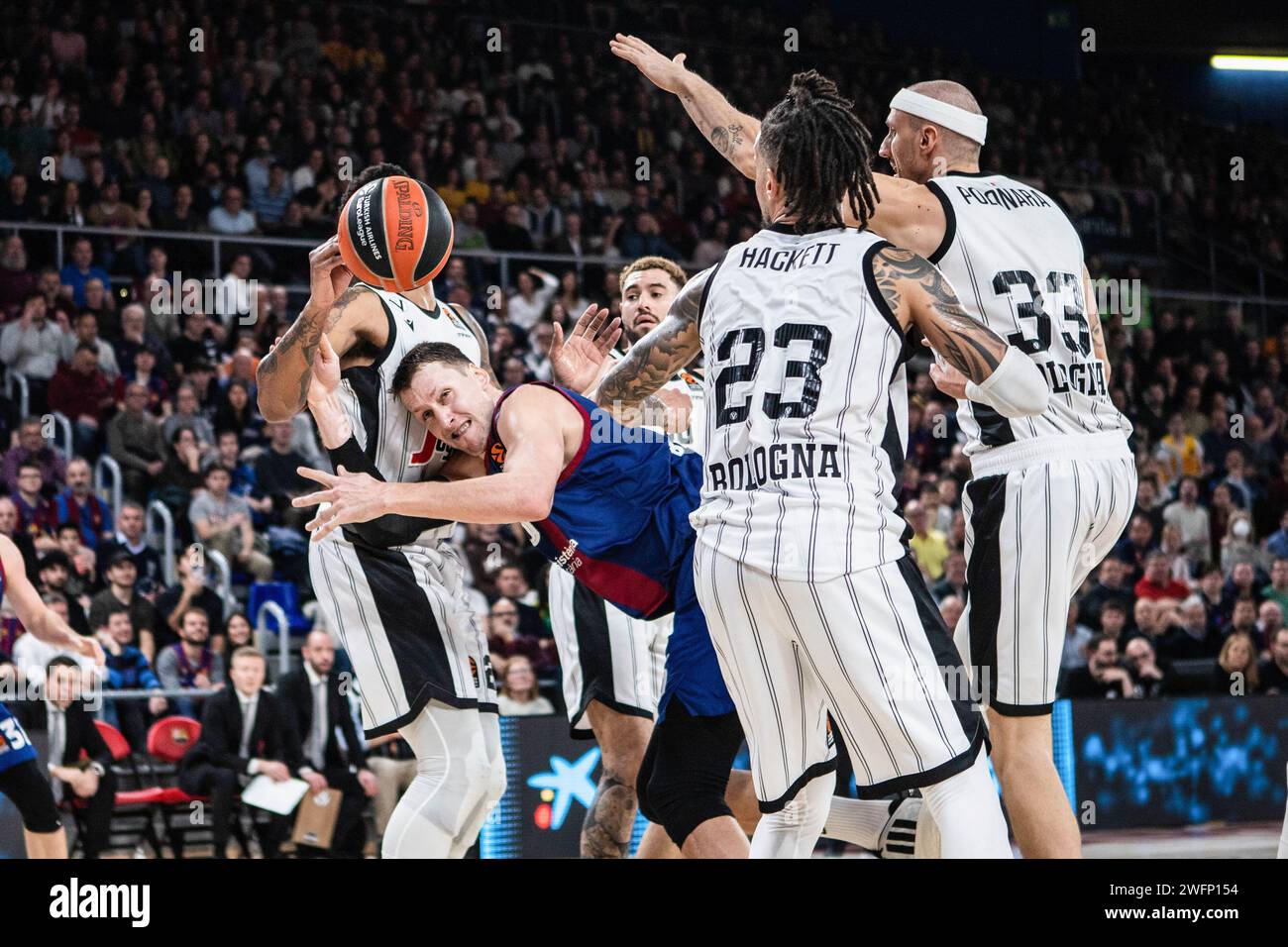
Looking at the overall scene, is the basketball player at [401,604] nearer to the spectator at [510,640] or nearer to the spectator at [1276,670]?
the spectator at [510,640]

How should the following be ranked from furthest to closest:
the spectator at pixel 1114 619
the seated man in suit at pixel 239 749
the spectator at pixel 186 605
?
the spectator at pixel 1114 619
the spectator at pixel 186 605
the seated man in suit at pixel 239 749

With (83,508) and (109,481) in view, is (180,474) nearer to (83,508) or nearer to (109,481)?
→ (109,481)

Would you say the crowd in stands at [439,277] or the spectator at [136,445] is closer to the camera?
the crowd in stands at [439,277]

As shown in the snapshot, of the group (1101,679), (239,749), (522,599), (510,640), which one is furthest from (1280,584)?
(239,749)

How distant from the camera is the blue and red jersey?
181 inches

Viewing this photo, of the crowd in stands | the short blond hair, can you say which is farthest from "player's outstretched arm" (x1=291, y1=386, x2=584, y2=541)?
the crowd in stands

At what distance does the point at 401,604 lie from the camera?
16.8 feet

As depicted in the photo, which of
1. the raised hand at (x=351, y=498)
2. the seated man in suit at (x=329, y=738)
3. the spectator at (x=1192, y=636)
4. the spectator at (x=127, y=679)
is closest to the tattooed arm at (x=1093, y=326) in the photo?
the raised hand at (x=351, y=498)

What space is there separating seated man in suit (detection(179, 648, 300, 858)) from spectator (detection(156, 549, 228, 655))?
0.95m

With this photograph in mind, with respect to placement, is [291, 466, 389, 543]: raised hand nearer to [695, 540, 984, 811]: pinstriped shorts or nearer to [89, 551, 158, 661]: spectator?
[695, 540, 984, 811]: pinstriped shorts

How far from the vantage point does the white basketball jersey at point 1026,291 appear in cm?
459

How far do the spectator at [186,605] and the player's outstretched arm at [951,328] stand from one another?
21.7 ft

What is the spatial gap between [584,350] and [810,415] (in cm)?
158
